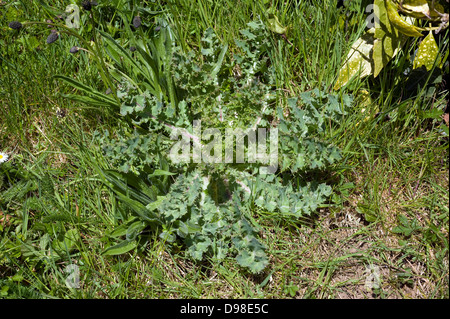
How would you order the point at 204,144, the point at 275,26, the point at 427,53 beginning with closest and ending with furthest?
the point at 427,53
the point at 204,144
the point at 275,26

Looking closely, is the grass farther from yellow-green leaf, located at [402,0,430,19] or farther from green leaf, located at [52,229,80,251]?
yellow-green leaf, located at [402,0,430,19]

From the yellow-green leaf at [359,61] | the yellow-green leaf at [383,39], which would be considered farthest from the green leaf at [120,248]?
the yellow-green leaf at [383,39]

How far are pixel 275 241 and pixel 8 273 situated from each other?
4.38ft

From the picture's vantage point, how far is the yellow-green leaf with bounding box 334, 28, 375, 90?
7.73 feet

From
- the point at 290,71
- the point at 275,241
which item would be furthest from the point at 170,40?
the point at 275,241

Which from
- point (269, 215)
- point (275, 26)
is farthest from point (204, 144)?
point (275, 26)

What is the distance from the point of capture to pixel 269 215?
221 cm

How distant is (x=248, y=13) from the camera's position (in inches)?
106

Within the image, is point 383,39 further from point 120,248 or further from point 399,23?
point 120,248

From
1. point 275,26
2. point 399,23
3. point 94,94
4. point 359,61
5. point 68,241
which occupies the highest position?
point 399,23

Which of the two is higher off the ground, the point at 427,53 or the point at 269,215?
the point at 427,53

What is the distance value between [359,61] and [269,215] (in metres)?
0.99

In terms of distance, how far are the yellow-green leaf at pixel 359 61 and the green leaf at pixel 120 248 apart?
4.58 ft

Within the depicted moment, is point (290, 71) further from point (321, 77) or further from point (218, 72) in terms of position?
point (218, 72)
